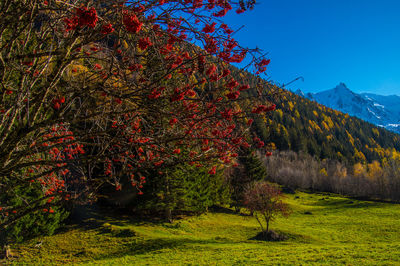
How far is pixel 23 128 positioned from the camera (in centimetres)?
334

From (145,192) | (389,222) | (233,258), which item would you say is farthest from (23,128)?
(389,222)

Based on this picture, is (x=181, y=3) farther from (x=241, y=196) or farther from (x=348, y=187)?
(x=348, y=187)

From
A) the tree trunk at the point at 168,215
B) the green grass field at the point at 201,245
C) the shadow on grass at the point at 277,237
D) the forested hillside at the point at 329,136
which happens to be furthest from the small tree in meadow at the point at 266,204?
the forested hillside at the point at 329,136

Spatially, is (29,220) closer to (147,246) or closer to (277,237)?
(147,246)

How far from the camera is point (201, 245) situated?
1614 cm

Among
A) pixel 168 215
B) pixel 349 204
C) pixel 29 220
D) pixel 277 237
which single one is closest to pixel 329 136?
pixel 349 204

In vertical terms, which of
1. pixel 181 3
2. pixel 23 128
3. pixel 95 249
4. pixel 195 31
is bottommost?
pixel 95 249

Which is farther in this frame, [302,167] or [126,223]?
[302,167]

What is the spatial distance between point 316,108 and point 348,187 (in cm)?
9231

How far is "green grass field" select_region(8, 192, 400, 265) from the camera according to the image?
12.3 meters

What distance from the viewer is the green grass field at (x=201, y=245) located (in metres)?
12.3

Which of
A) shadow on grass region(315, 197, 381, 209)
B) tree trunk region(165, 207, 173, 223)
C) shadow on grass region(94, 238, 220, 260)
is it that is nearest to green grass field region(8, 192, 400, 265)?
shadow on grass region(94, 238, 220, 260)

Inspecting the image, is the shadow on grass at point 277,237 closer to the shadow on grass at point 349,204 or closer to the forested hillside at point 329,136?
the shadow on grass at point 349,204

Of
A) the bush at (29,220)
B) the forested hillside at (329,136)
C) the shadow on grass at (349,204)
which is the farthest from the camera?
the forested hillside at (329,136)
